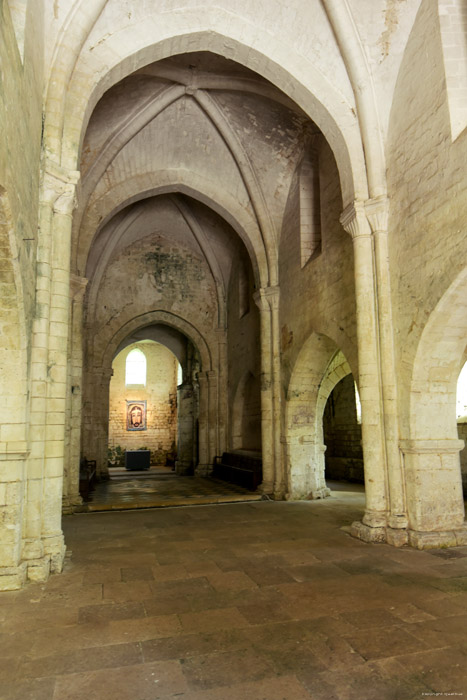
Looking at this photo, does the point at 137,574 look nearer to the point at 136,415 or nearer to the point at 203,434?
the point at 203,434

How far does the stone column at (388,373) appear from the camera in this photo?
5.90 meters

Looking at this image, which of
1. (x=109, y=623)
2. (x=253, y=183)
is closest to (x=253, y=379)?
(x=253, y=183)

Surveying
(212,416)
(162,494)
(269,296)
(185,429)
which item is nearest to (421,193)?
(269,296)

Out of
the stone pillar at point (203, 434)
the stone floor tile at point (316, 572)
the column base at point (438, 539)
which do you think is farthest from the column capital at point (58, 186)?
the stone pillar at point (203, 434)

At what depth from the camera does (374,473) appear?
6125 mm

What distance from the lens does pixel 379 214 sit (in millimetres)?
6434

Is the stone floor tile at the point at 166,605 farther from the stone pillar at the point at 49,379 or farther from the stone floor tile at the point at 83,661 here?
the stone pillar at the point at 49,379

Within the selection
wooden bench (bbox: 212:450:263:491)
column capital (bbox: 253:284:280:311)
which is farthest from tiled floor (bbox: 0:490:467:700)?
column capital (bbox: 253:284:280:311)

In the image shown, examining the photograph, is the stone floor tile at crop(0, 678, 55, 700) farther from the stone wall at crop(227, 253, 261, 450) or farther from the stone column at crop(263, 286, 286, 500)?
the stone wall at crop(227, 253, 261, 450)

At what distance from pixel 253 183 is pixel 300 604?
840cm

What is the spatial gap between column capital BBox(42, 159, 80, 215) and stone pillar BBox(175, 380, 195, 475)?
12.5m

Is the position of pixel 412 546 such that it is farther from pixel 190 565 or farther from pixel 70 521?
pixel 70 521

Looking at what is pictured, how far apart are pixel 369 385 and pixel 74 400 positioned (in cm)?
566

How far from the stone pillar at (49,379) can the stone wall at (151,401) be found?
712 inches
